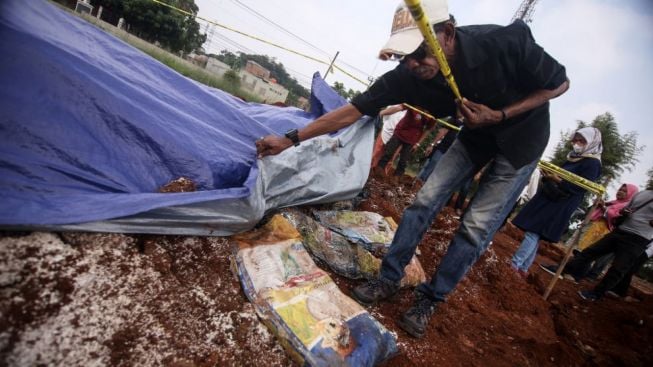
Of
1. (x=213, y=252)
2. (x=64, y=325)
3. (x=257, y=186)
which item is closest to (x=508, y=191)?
(x=257, y=186)

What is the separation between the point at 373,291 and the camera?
1417 mm

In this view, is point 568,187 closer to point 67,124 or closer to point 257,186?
point 257,186

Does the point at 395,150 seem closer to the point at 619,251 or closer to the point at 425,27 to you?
the point at 619,251

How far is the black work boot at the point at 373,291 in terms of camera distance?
1.39 m

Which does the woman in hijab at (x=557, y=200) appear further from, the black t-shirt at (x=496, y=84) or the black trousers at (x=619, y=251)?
the black t-shirt at (x=496, y=84)

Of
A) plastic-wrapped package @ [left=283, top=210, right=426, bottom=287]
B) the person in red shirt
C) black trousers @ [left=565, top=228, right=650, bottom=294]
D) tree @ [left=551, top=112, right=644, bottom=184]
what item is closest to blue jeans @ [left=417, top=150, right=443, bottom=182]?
the person in red shirt

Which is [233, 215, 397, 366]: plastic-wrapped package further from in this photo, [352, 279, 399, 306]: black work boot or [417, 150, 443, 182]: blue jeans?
[417, 150, 443, 182]: blue jeans

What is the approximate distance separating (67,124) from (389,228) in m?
1.70

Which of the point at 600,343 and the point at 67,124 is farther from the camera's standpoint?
the point at 600,343

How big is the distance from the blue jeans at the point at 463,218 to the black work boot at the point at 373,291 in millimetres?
33

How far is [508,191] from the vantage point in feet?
4.40

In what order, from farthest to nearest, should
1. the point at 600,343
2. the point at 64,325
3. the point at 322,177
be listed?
the point at 600,343 → the point at 322,177 → the point at 64,325

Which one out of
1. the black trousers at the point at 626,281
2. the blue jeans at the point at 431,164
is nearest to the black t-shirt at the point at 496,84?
the blue jeans at the point at 431,164

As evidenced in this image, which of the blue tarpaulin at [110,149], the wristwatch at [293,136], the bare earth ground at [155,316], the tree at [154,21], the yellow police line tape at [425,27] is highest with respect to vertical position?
the tree at [154,21]
